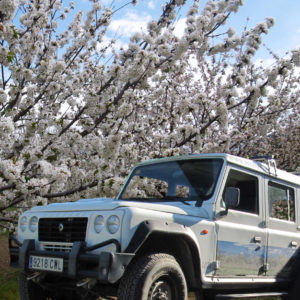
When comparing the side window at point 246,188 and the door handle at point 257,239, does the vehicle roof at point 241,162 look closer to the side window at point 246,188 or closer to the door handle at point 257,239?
the side window at point 246,188

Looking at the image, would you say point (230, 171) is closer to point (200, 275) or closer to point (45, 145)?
point (200, 275)

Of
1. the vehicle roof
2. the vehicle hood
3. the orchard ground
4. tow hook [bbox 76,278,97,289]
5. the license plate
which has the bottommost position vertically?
the orchard ground

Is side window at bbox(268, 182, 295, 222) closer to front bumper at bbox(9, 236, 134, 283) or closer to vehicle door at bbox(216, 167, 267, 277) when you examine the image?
vehicle door at bbox(216, 167, 267, 277)

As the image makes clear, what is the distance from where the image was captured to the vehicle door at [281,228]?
503 cm

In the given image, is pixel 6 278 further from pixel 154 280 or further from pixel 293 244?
pixel 293 244

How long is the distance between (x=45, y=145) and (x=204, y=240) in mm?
3653

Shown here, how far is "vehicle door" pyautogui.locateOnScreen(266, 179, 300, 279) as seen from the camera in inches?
198

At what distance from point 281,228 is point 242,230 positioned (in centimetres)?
90

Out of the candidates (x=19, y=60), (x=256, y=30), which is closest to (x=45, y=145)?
(x=19, y=60)

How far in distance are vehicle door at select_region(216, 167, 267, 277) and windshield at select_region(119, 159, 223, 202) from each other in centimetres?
19

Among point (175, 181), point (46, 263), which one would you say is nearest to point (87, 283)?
point (46, 263)

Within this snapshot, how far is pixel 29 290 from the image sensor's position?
4309mm

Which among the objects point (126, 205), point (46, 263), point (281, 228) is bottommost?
point (46, 263)

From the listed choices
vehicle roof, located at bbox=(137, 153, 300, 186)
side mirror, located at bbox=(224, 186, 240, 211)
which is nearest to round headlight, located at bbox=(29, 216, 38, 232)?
vehicle roof, located at bbox=(137, 153, 300, 186)
